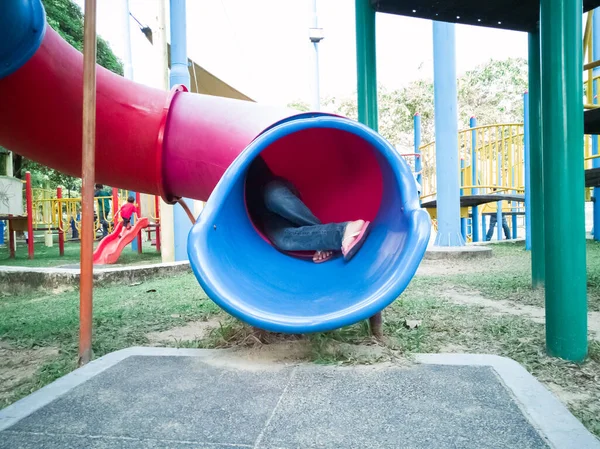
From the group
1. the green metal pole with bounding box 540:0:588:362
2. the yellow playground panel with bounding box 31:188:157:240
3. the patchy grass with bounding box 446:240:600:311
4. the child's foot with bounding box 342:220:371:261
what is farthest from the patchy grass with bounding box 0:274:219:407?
the yellow playground panel with bounding box 31:188:157:240

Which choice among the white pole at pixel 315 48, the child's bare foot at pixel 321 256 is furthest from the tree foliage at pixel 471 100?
the child's bare foot at pixel 321 256

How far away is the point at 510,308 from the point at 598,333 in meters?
0.54

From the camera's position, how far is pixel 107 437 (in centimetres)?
104

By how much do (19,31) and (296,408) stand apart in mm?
→ 1590

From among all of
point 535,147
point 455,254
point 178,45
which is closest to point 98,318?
point 535,147

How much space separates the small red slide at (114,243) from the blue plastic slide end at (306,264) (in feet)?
13.8

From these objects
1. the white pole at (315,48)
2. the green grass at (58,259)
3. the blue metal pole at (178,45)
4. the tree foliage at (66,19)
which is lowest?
the green grass at (58,259)

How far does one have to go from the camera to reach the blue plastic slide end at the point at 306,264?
1352 millimetres

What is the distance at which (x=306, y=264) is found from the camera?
2145mm

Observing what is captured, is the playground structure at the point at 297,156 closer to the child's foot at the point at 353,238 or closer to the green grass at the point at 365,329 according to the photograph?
the child's foot at the point at 353,238

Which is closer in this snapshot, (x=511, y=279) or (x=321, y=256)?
(x=321, y=256)

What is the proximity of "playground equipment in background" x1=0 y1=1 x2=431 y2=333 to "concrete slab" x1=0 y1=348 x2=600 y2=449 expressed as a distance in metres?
0.21

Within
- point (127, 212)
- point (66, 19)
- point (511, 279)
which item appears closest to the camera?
point (511, 279)

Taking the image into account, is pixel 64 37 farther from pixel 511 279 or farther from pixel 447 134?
pixel 511 279
